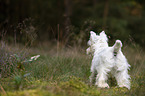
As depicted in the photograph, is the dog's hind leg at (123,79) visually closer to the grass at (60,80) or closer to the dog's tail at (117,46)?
the grass at (60,80)

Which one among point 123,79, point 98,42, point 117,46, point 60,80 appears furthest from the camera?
point 98,42

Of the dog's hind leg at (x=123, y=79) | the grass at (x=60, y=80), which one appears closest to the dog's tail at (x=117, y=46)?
the dog's hind leg at (x=123, y=79)

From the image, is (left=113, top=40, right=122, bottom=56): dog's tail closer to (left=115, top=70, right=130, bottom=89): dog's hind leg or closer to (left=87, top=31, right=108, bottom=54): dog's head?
(left=115, top=70, right=130, bottom=89): dog's hind leg

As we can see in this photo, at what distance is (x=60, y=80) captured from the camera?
147 inches

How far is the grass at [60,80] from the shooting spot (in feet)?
8.68

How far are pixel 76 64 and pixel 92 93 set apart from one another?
2203 mm

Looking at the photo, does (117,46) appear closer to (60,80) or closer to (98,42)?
(98,42)

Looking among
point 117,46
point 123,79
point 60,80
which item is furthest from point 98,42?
point 60,80

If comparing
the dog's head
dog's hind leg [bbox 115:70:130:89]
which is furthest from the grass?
the dog's head

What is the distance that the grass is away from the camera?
2.64 m

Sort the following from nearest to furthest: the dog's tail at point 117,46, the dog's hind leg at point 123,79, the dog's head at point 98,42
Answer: the dog's tail at point 117,46
the dog's hind leg at point 123,79
the dog's head at point 98,42

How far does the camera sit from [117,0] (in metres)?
22.0

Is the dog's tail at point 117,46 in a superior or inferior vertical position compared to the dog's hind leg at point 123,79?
superior

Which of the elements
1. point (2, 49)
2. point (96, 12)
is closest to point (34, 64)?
point (2, 49)
